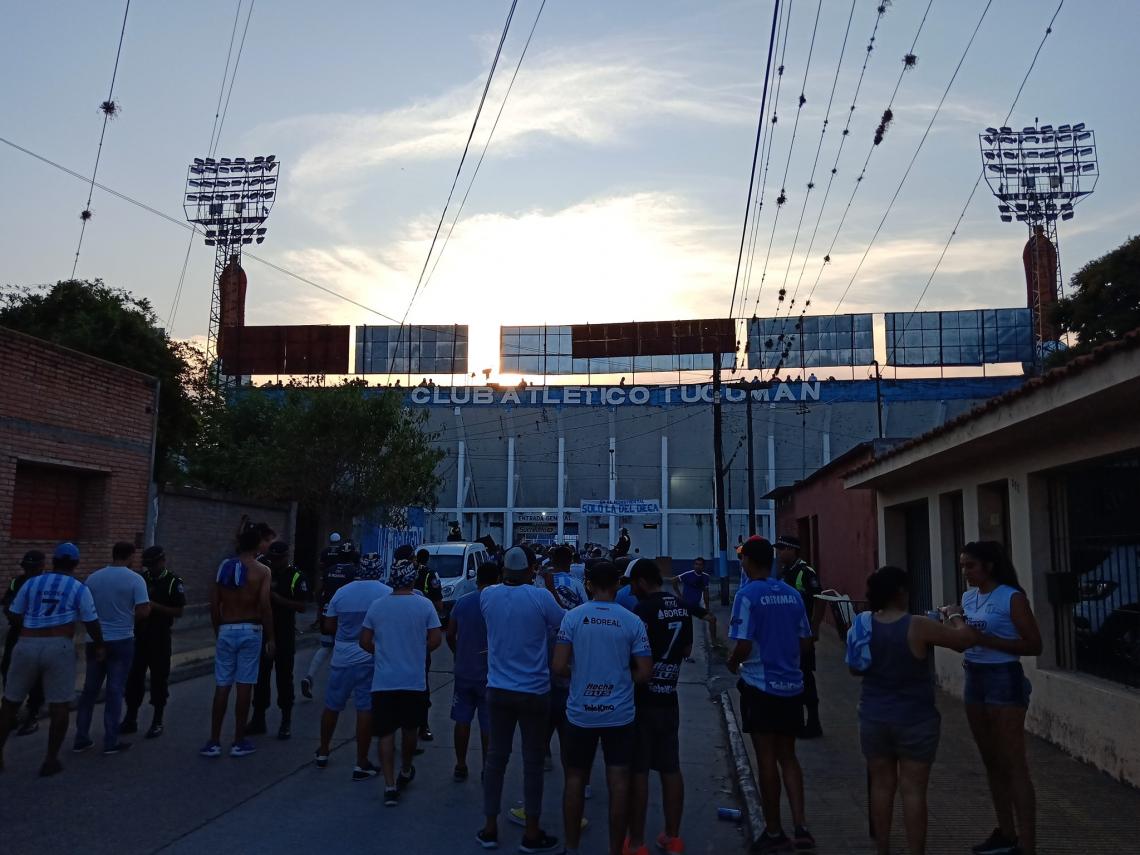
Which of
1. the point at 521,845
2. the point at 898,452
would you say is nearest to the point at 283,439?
the point at 898,452

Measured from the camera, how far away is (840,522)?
23500mm

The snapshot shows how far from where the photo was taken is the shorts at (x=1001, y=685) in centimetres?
601

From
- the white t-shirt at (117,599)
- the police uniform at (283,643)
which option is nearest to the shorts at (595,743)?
the police uniform at (283,643)

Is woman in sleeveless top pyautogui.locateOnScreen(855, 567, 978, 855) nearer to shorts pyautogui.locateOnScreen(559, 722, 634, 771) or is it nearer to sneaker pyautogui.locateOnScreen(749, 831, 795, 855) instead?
sneaker pyautogui.locateOnScreen(749, 831, 795, 855)

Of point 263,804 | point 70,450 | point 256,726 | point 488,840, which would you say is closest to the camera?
point 488,840

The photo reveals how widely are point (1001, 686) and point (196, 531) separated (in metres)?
19.2

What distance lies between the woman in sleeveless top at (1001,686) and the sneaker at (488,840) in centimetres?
295

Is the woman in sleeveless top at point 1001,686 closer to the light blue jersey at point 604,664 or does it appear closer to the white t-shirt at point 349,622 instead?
the light blue jersey at point 604,664

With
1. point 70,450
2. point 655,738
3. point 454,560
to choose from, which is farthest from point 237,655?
point 454,560

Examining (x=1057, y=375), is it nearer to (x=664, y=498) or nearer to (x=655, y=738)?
(x=655, y=738)

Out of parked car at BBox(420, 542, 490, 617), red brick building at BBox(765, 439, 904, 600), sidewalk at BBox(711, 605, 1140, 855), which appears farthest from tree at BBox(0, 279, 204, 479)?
sidewalk at BBox(711, 605, 1140, 855)

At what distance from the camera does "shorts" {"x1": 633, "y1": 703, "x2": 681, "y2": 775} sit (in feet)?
20.2

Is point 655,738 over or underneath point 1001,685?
underneath

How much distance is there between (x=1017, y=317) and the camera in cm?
5753
